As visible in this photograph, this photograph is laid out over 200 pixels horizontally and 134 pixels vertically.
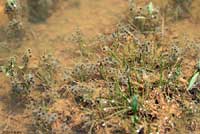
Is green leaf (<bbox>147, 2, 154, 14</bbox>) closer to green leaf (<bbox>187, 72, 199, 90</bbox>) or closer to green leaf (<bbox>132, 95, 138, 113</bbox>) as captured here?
green leaf (<bbox>187, 72, 199, 90</bbox>)

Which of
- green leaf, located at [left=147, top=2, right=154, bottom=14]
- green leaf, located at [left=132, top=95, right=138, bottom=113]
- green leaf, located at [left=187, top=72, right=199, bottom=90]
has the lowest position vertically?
green leaf, located at [left=132, top=95, right=138, bottom=113]

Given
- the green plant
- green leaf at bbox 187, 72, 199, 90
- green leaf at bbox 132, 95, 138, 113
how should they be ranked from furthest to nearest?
the green plant → green leaf at bbox 187, 72, 199, 90 → green leaf at bbox 132, 95, 138, 113

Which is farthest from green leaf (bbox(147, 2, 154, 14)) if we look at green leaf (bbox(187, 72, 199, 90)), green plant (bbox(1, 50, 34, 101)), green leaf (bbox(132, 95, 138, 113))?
green plant (bbox(1, 50, 34, 101))

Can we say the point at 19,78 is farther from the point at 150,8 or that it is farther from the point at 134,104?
the point at 150,8

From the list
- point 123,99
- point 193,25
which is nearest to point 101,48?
point 123,99

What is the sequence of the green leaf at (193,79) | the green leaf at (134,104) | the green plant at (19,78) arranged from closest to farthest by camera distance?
the green leaf at (134,104)
the green leaf at (193,79)
the green plant at (19,78)

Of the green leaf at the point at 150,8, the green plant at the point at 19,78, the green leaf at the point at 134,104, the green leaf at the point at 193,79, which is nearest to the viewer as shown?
the green leaf at the point at 134,104

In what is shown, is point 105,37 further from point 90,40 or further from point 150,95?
point 150,95

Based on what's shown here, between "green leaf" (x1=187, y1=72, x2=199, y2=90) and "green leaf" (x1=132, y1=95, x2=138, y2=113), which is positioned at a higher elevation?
"green leaf" (x1=187, y1=72, x2=199, y2=90)

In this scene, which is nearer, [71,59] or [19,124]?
[19,124]

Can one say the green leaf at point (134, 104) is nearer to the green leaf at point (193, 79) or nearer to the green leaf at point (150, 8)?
the green leaf at point (193, 79)

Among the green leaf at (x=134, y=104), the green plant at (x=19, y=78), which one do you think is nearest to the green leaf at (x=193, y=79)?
the green leaf at (x=134, y=104)
